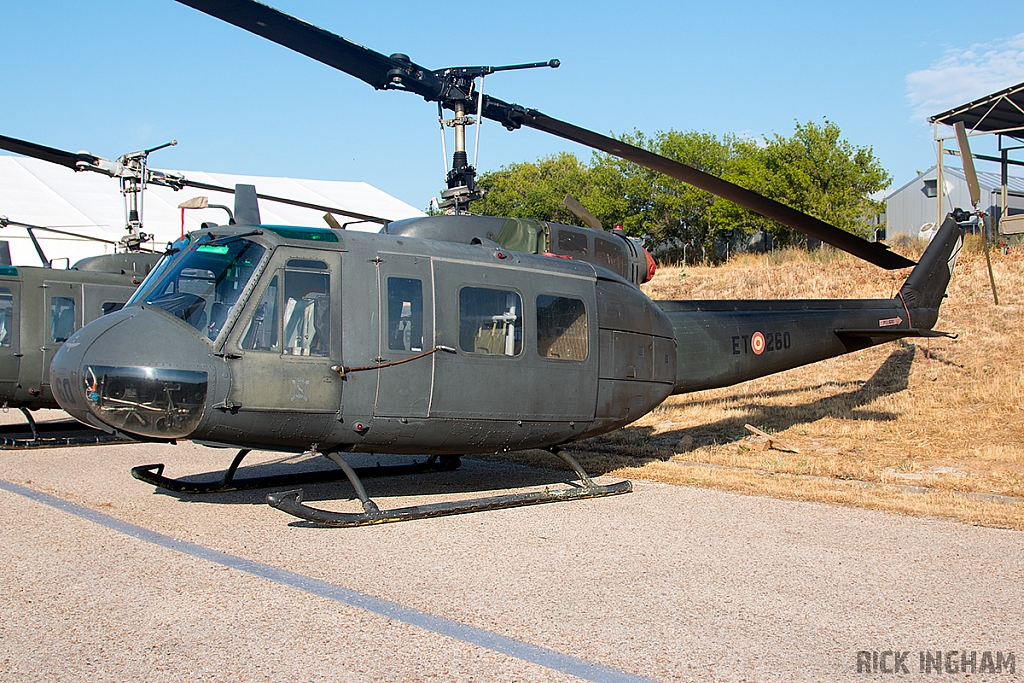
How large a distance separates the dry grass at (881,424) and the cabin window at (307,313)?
4085 millimetres

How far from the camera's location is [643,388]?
863 centimetres

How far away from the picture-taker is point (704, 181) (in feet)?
29.6

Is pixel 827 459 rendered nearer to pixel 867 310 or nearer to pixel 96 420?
pixel 867 310

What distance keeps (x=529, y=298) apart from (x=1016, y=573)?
4.19 m

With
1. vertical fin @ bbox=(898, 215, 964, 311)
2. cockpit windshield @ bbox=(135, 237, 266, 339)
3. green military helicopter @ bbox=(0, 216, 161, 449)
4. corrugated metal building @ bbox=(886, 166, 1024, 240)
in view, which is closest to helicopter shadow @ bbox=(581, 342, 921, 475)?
vertical fin @ bbox=(898, 215, 964, 311)

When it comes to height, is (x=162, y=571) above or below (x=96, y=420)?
below

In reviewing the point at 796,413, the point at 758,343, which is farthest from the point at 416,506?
the point at 796,413

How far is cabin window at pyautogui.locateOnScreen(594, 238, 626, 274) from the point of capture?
10.4 metres

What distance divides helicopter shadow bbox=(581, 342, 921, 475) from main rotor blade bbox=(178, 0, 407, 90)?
4815 mm

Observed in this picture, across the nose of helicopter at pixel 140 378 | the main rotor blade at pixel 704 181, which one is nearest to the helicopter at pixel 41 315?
the main rotor blade at pixel 704 181

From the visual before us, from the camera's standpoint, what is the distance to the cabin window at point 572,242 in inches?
387

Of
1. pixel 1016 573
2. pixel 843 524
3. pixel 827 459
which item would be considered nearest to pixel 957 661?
pixel 1016 573

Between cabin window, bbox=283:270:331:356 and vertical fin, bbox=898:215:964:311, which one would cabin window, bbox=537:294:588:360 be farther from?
vertical fin, bbox=898:215:964:311

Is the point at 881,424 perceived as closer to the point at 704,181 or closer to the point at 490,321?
the point at 704,181
